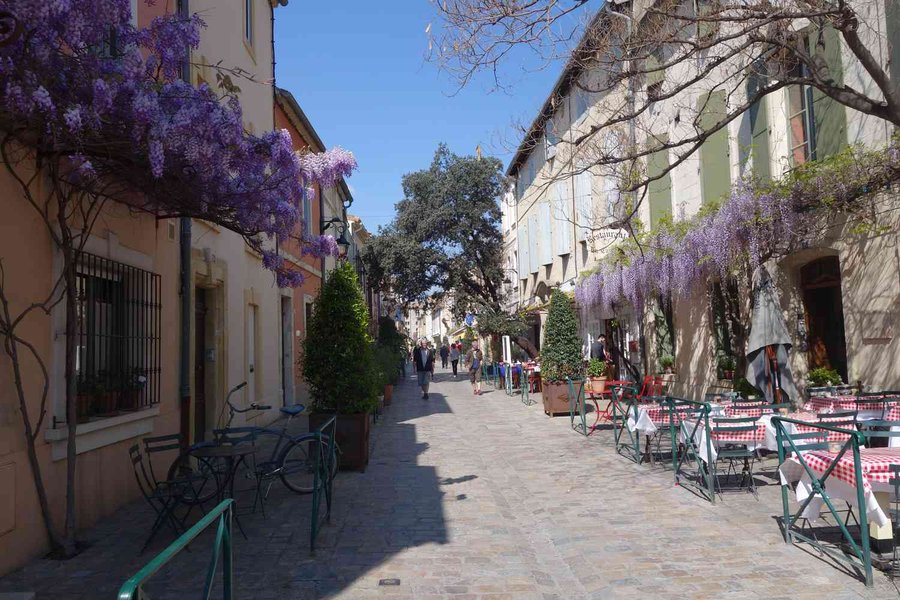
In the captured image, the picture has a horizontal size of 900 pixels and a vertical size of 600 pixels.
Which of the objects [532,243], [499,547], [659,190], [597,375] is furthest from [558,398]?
[532,243]

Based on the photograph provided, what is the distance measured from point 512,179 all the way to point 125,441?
24.6m

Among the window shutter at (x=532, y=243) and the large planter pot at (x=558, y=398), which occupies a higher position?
the window shutter at (x=532, y=243)

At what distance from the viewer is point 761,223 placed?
9625mm

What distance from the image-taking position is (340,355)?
8.66 meters

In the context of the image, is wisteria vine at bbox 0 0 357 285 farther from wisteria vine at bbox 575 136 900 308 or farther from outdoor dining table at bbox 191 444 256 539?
wisteria vine at bbox 575 136 900 308

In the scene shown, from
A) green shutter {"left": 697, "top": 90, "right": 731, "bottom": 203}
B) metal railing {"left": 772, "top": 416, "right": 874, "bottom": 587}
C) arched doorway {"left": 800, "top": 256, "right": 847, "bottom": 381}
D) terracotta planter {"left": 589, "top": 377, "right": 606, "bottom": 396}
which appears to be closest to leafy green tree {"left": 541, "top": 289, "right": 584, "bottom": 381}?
terracotta planter {"left": 589, "top": 377, "right": 606, "bottom": 396}

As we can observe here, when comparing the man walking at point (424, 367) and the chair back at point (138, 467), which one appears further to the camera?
the man walking at point (424, 367)

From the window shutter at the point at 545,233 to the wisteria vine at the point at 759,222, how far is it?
8.75m

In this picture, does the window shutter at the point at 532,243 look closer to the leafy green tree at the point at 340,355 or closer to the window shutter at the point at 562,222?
the window shutter at the point at 562,222

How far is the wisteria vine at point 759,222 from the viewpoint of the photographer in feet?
27.4

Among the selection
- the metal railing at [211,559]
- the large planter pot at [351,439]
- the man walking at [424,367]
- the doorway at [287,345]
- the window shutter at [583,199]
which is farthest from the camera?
the man walking at [424,367]

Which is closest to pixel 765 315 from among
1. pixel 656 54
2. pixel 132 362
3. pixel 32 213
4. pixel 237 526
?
pixel 656 54

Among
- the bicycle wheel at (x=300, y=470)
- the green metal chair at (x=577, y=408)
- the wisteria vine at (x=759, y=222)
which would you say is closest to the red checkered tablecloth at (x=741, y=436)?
the wisteria vine at (x=759, y=222)

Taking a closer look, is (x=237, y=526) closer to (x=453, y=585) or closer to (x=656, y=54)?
(x=453, y=585)
